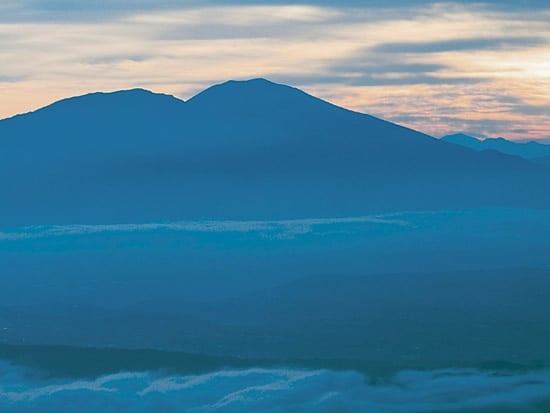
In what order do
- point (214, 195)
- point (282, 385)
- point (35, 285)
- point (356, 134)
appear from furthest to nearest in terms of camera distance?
point (356, 134) < point (214, 195) < point (35, 285) < point (282, 385)

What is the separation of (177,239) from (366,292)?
5313cm

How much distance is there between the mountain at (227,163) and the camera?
151 metres

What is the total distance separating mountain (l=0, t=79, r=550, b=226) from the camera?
495 ft

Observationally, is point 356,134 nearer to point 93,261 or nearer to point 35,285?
point 93,261

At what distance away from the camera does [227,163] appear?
534 ft

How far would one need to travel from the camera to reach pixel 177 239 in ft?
393

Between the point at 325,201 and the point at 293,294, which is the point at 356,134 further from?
the point at 293,294

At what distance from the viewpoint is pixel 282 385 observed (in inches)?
1455

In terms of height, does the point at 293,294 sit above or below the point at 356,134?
below

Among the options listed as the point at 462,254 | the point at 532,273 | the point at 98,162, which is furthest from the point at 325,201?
the point at 532,273

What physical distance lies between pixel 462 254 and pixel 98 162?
268ft

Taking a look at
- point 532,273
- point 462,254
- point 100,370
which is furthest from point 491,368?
point 462,254

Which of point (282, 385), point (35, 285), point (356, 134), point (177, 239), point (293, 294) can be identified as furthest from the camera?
point (356, 134)

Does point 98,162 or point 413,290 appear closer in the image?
point 413,290
